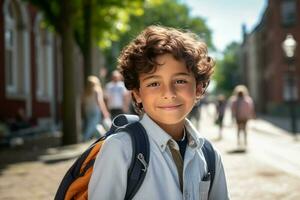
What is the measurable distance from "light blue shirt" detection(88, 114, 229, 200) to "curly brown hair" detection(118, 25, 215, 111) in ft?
0.71

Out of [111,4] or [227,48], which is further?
[227,48]

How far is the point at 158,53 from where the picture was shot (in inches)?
92.0

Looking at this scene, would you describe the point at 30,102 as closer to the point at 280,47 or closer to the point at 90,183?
the point at 90,183

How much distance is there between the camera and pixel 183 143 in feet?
8.04

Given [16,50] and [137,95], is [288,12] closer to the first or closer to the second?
[16,50]

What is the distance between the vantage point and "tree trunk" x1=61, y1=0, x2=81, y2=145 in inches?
539

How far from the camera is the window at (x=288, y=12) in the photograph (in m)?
42.6

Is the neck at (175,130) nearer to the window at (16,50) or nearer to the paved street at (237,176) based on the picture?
the paved street at (237,176)

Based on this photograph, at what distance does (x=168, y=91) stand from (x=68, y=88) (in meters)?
11.6

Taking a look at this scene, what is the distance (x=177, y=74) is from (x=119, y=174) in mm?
513

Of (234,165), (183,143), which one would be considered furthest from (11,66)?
(183,143)

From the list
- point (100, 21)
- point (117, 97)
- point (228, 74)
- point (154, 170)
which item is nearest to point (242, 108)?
point (117, 97)

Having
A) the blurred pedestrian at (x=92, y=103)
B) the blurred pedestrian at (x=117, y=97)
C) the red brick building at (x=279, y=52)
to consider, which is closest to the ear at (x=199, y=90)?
the blurred pedestrian at (x=92, y=103)

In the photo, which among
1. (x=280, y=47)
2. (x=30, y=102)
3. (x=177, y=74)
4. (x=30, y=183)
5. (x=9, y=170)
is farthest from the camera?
(x=280, y=47)
